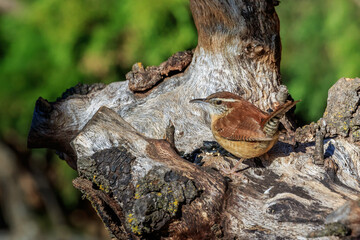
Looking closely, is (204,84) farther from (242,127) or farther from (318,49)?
(318,49)

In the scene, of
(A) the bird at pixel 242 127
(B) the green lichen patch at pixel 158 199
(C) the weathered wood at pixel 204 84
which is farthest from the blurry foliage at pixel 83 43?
(B) the green lichen patch at pixel 158 199

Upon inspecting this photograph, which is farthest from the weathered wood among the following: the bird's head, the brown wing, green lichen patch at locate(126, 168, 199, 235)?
green lichen patch at locate(126, 168, 199, 235)

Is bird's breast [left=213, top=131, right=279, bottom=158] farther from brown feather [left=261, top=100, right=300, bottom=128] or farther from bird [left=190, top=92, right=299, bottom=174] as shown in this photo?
brown feather [left=261, top=100, right=300, bottom=128]

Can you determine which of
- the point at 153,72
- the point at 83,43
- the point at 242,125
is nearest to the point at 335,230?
the point at 242,125

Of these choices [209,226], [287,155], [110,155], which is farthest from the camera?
[287,155]

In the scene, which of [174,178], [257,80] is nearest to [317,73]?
[257,80]

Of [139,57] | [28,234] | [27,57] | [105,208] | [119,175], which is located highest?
[27,57]

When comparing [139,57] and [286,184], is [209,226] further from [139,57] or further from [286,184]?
[139,57]
